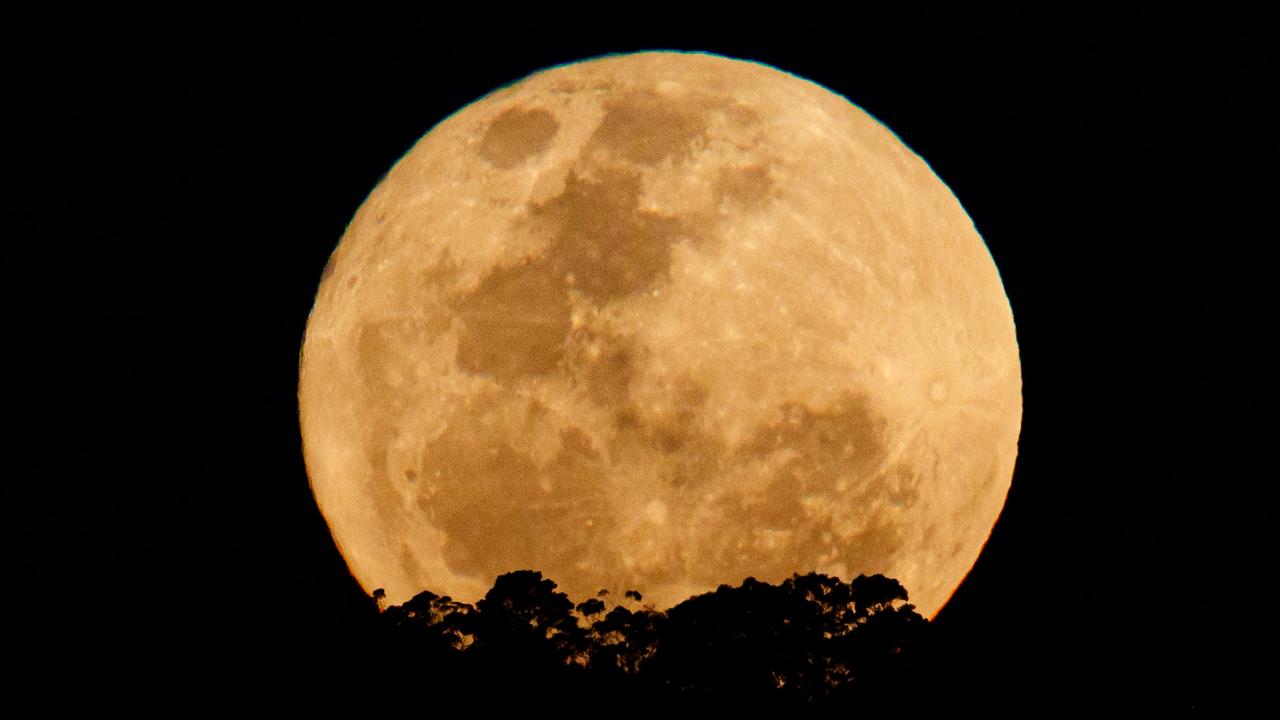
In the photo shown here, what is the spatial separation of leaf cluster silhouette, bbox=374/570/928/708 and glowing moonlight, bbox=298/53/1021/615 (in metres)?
0.12

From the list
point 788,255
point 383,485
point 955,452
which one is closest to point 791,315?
point 788,255

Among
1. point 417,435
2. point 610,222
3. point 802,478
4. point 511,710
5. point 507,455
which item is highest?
point 610,222

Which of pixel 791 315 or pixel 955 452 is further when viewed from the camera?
pixel 955 452

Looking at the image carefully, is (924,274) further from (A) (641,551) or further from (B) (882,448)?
(A) (641,551)

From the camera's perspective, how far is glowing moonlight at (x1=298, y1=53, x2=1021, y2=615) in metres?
5.05

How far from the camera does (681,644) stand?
523 centimetres

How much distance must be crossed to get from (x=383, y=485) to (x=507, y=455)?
892mm

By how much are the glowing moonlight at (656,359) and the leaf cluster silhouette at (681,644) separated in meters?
0.12

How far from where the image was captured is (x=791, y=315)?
16.7 ft

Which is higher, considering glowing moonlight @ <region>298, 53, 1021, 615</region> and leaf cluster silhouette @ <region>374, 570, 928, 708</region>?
glowing moonlight @ <region>298, 53, 1021, 615</region>

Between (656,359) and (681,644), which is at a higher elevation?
(656,359)

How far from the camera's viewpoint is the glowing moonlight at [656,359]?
16.6 ft

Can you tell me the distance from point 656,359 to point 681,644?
150cm

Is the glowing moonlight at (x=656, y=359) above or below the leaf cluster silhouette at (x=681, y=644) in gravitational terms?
above
